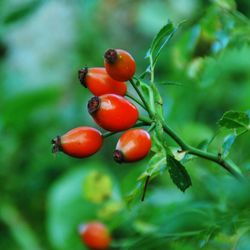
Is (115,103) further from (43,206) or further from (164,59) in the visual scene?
(164,59)

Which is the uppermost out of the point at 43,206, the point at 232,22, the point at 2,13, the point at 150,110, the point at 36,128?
the point at 150,110

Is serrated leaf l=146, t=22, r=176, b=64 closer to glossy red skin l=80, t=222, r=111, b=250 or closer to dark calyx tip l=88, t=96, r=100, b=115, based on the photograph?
dark calyx tip l=88, t=96, r=100, b=115

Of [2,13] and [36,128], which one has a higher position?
[2,13]

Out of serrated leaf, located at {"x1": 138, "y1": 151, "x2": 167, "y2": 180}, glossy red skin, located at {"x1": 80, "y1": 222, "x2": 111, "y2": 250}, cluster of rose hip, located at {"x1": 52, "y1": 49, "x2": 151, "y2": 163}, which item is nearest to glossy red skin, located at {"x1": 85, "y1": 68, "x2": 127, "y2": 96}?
cluster of rose hip, located at {"x1": 52, "y1": 49, "x2": 151, "y2": 163}

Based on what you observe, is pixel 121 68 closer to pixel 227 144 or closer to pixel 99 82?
pixel 99 82

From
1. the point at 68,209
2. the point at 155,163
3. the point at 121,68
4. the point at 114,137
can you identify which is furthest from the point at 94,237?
the point at 114,137

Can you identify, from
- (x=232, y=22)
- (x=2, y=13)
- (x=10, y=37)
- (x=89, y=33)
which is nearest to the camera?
(x=232, y=22)

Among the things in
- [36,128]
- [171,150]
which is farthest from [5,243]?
[171,150]
